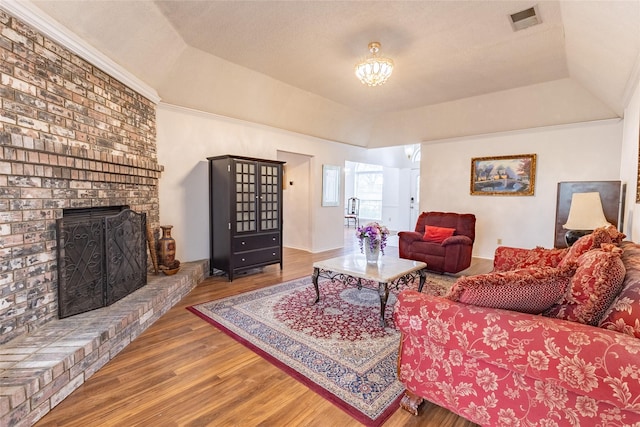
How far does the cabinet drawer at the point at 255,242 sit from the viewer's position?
4.33 metres

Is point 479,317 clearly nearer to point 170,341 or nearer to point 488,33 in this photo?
point 170,341

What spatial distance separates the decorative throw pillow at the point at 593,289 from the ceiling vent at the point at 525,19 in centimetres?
261

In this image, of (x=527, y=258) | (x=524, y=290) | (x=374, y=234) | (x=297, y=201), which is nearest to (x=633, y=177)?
(x=527, y=258)

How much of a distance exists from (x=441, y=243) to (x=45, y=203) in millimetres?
4528

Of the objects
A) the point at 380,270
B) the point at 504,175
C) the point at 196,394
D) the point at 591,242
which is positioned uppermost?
the point at 504,175

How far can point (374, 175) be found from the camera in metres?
11.7

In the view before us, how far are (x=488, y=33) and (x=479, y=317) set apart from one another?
128 inches

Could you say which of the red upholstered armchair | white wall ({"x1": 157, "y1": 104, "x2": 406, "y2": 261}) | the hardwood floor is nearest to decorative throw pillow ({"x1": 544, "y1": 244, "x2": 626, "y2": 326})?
the hardwood floor

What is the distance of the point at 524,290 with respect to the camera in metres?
1.49

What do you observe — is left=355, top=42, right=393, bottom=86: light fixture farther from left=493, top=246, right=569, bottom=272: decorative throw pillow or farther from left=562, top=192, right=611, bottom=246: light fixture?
left=562, top=192, right=611, bottom=246: light fixture

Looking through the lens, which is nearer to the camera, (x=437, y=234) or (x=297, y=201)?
(x=437, y=234)

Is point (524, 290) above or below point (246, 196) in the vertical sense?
below

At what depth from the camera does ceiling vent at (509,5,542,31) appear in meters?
2.93

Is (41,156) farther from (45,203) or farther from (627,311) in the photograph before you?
(627,311)
